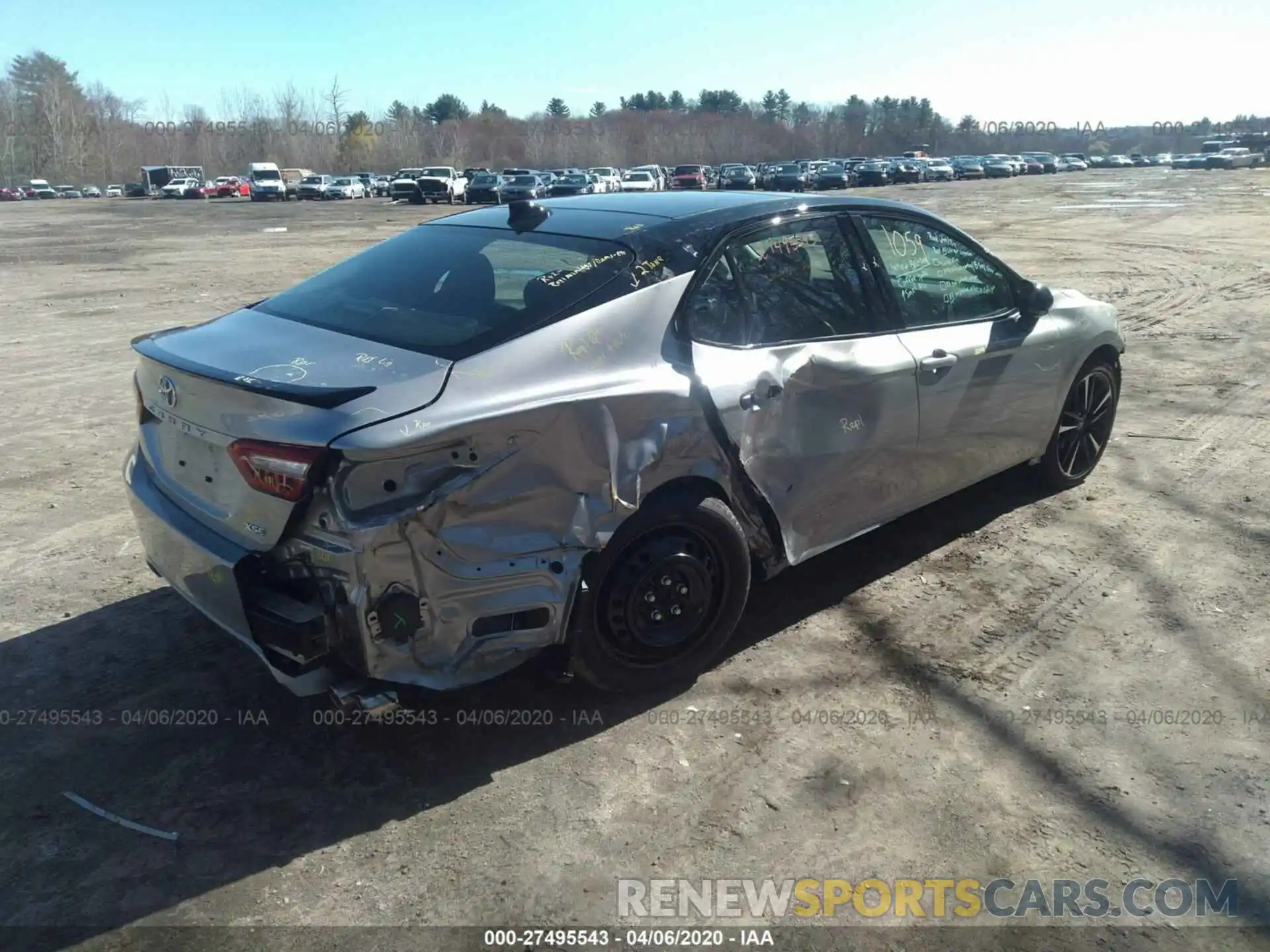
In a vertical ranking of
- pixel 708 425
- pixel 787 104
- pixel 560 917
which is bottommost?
pixel 560 917

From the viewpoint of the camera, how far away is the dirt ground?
2730 millimetres

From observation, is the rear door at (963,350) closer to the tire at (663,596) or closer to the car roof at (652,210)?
the car roof at (652,210)

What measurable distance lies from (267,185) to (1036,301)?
5969 centimetres

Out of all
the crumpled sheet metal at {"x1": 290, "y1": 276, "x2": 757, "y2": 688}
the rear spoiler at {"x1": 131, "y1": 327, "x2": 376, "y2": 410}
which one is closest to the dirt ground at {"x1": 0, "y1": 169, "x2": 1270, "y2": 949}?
the crumpled sheet metal at {"x1": 290, "y1": 276, "x2": 757, "y2": 688}

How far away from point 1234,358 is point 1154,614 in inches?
237

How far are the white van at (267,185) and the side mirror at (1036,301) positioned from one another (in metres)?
59.5

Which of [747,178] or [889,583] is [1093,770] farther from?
[747,178]

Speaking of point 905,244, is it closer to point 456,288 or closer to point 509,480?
point 456,288

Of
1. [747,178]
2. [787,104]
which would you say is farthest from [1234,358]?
[787,104]

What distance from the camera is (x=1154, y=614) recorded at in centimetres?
418

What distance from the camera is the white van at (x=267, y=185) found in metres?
57.2

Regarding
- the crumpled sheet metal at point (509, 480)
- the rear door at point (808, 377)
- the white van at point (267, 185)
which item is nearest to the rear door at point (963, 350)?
the rear door at point (808, 377)

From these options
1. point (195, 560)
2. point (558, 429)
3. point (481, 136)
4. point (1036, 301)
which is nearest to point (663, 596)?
point (558, 429)

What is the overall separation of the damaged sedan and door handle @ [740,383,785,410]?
10mm
